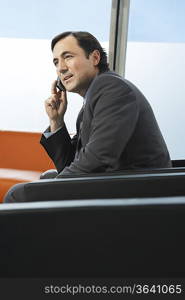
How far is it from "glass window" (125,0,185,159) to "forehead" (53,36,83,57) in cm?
168

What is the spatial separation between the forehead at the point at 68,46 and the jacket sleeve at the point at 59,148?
1.17ft

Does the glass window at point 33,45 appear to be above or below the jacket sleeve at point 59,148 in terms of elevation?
above

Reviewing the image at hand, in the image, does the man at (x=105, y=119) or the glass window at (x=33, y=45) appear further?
the glass window at (x=33, y=45)

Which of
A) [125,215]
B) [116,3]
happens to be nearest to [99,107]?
[125,215]

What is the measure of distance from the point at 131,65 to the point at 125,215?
8.89 ft

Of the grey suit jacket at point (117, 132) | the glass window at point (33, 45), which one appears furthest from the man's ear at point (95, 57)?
the glass window at point (33, 45)

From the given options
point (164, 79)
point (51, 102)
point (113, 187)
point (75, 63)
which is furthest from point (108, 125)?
point (164, 79)

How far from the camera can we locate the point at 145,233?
721 mm

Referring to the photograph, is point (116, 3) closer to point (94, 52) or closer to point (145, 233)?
point (94, 52)

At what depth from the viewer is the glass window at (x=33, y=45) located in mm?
3131

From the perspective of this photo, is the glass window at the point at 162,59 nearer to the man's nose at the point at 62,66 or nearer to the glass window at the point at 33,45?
the glass window at the point at 33,45

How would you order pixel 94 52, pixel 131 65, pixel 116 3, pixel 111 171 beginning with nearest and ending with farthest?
pixel 111 171, pixel 94 52, pixel 116 3, pixel 131 65

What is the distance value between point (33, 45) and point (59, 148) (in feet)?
6.16

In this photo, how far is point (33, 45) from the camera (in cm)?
326
